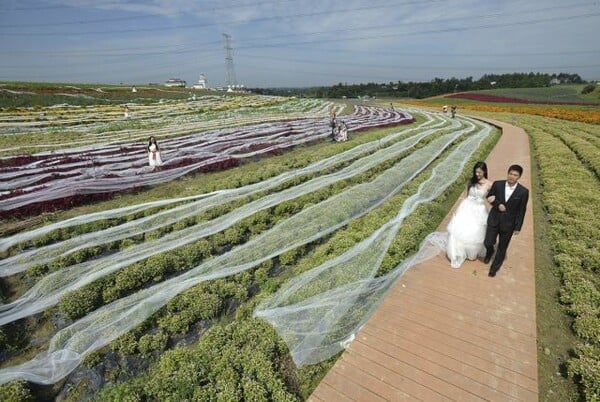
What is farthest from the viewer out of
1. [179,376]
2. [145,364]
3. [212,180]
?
[212,180]

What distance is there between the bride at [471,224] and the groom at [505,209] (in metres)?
0.21

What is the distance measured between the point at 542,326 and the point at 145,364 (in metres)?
6.95

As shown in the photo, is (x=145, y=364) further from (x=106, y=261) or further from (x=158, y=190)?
(x=158, y=190)

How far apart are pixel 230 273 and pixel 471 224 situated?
5.47m

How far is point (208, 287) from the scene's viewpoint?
7.03 metres

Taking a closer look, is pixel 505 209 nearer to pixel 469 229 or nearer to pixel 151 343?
pixel 469 229

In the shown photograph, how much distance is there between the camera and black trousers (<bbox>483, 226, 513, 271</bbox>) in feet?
21.3

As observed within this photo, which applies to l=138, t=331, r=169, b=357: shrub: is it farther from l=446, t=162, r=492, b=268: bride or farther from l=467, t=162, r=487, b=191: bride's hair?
l=467, t=162, r=487, b=191: bride's hair

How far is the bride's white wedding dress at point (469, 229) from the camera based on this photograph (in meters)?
6.71

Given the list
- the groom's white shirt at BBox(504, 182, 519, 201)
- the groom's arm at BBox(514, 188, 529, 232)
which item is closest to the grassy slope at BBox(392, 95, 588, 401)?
the groom's arm at BBox(514, 188, 529, 232)

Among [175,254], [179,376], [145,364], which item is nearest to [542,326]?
[179,376]

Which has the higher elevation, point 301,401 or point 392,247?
point 392,247

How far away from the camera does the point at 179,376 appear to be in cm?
486

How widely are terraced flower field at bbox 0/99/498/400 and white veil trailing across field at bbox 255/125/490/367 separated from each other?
0.08ft
